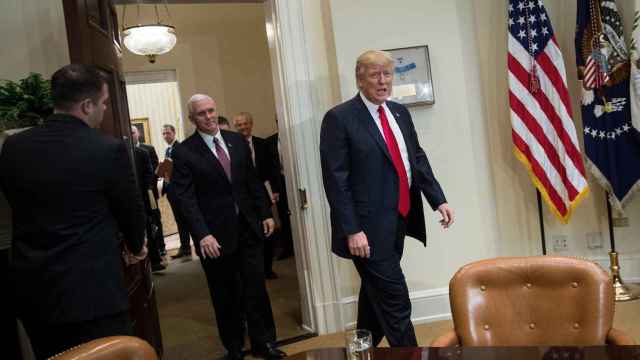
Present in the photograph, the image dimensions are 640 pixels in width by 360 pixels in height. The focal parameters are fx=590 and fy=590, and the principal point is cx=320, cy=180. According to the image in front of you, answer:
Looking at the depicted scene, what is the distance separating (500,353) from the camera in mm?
1322

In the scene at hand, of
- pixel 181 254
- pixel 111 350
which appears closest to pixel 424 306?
pixel 111 350

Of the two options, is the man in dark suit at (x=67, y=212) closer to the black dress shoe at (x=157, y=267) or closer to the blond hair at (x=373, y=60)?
the blond hair at (x=373, y=60)

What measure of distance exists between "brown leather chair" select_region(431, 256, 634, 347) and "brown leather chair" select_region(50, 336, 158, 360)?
2.59 ft

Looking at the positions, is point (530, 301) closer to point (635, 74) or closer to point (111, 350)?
point (111, 350)

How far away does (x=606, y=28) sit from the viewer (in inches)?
146

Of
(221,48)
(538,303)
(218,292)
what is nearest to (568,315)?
(538,303)

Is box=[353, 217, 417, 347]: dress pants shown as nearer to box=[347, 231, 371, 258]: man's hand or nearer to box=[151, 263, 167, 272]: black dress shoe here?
box=[347, 231, 371, 258]: man's hand

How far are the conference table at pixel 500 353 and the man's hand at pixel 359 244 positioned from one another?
1.23 metres

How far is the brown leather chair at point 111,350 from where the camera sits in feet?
4.68

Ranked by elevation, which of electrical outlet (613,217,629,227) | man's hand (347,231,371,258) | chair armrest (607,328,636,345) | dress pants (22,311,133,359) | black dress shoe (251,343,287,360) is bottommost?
black dress shoe (251,343,287,360)

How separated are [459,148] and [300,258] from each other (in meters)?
1.25

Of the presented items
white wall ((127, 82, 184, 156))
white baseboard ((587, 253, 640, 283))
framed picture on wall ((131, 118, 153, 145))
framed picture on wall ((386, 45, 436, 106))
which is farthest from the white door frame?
framed picture on wall ((131, 118, 153, 145))

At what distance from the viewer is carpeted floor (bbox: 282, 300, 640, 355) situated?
3414 millimetres

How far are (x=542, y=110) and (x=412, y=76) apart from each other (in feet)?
2.85
